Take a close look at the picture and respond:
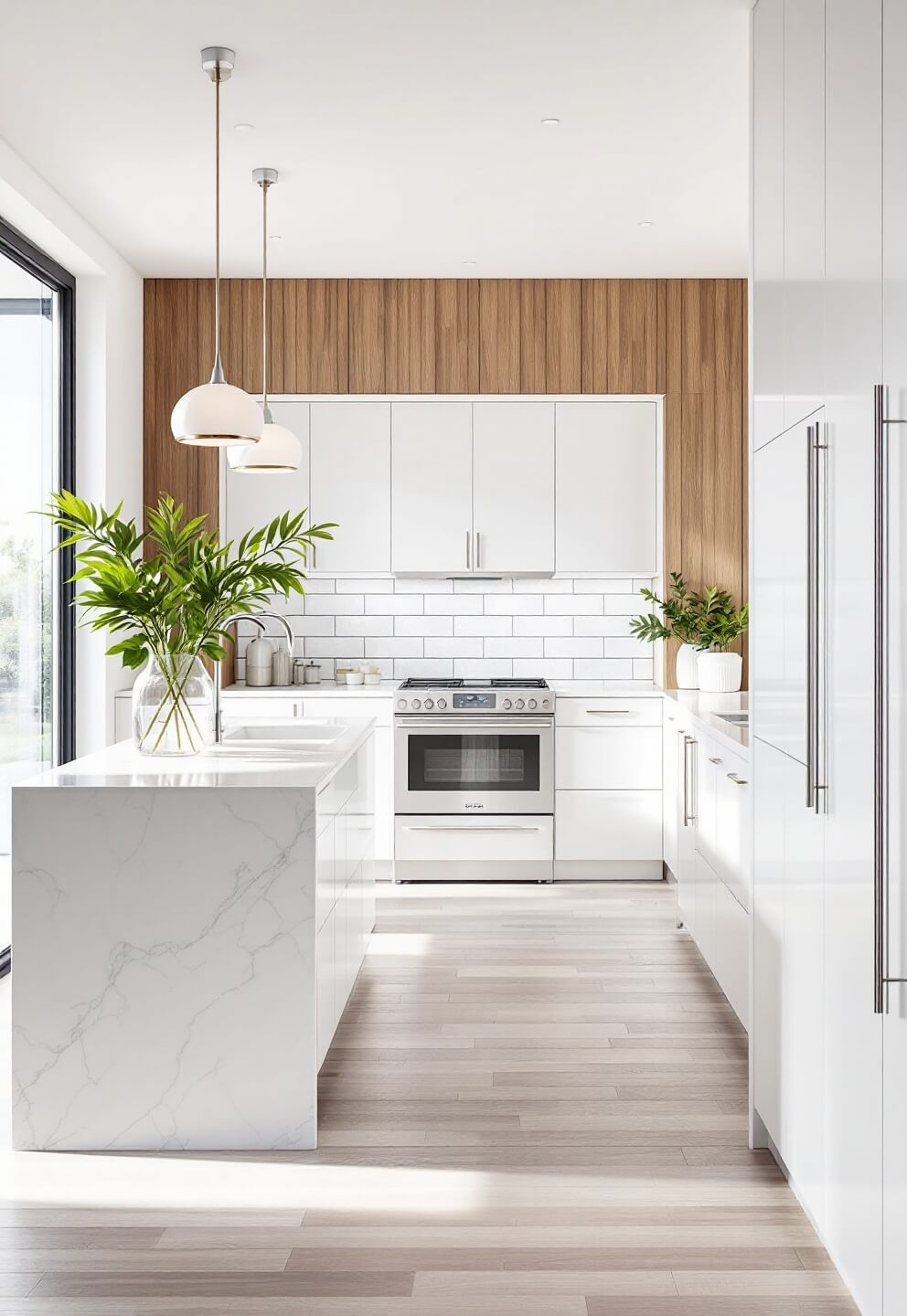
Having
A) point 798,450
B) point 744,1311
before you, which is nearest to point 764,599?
point 798,450

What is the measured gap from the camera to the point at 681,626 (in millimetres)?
5418

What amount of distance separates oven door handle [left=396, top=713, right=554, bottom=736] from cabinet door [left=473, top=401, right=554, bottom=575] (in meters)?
0.79

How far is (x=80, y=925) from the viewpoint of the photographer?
2.70 meters

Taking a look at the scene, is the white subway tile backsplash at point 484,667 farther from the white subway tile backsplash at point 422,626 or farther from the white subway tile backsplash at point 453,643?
the white subway tile backsplash at point 422,626

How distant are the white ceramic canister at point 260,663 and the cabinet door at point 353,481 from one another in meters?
0.49

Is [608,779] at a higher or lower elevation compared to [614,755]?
lower

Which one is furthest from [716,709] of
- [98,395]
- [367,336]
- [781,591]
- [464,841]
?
[98,395]

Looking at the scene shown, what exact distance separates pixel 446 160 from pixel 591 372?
5.84ft

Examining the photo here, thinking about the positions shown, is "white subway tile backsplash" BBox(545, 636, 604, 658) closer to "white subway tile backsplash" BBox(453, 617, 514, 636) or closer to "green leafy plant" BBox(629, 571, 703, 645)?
"white subway tile backsplash" BBox(453, 617, 514, 636)

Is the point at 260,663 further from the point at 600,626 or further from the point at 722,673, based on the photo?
the point at 722,673

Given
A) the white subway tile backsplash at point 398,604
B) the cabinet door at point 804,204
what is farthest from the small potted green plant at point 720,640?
the cabinet door at point 804,204

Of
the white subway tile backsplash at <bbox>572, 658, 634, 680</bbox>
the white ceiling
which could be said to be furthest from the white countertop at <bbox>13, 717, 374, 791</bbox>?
the white subway tile backsplash at <bbox>572, 658, 634, 680</bbox>

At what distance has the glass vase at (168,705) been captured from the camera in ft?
10.3

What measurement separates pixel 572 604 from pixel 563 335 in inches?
53.8
